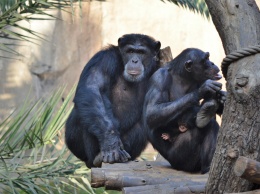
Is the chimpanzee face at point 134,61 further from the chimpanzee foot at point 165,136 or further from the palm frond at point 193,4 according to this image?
the palm frond at point 193,4

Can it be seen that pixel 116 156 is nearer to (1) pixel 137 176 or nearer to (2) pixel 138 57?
(1) pixel 137 176

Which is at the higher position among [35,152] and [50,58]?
[50,58]

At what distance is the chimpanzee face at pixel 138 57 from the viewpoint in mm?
6389

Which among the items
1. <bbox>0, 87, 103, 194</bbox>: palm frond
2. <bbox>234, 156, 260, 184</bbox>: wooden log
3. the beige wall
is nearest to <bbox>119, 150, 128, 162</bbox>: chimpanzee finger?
<bbox>0, 87, 103, 194</bbox>: palm frond

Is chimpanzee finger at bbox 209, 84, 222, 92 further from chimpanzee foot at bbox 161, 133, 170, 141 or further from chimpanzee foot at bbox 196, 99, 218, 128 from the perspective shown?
chimpanzee foot at bbox 161, 133, 170, 141

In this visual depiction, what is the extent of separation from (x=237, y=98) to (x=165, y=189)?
3.45 ft

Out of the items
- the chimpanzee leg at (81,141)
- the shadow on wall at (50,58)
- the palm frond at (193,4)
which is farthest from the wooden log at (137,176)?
the shadow on wall at (50,58)

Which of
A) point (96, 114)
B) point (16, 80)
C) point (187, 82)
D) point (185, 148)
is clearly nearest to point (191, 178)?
point (185, 148)

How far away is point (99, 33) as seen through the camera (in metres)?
13.7

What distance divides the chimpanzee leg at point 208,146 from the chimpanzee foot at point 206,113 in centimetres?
13

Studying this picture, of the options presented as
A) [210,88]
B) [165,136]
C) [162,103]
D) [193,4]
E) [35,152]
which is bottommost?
[35,152]

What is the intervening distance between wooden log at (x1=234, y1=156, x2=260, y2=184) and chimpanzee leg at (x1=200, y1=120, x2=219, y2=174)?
1883 millimetres

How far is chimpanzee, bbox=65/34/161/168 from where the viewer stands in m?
6.23

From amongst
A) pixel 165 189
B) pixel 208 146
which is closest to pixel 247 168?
pixel 165 189
